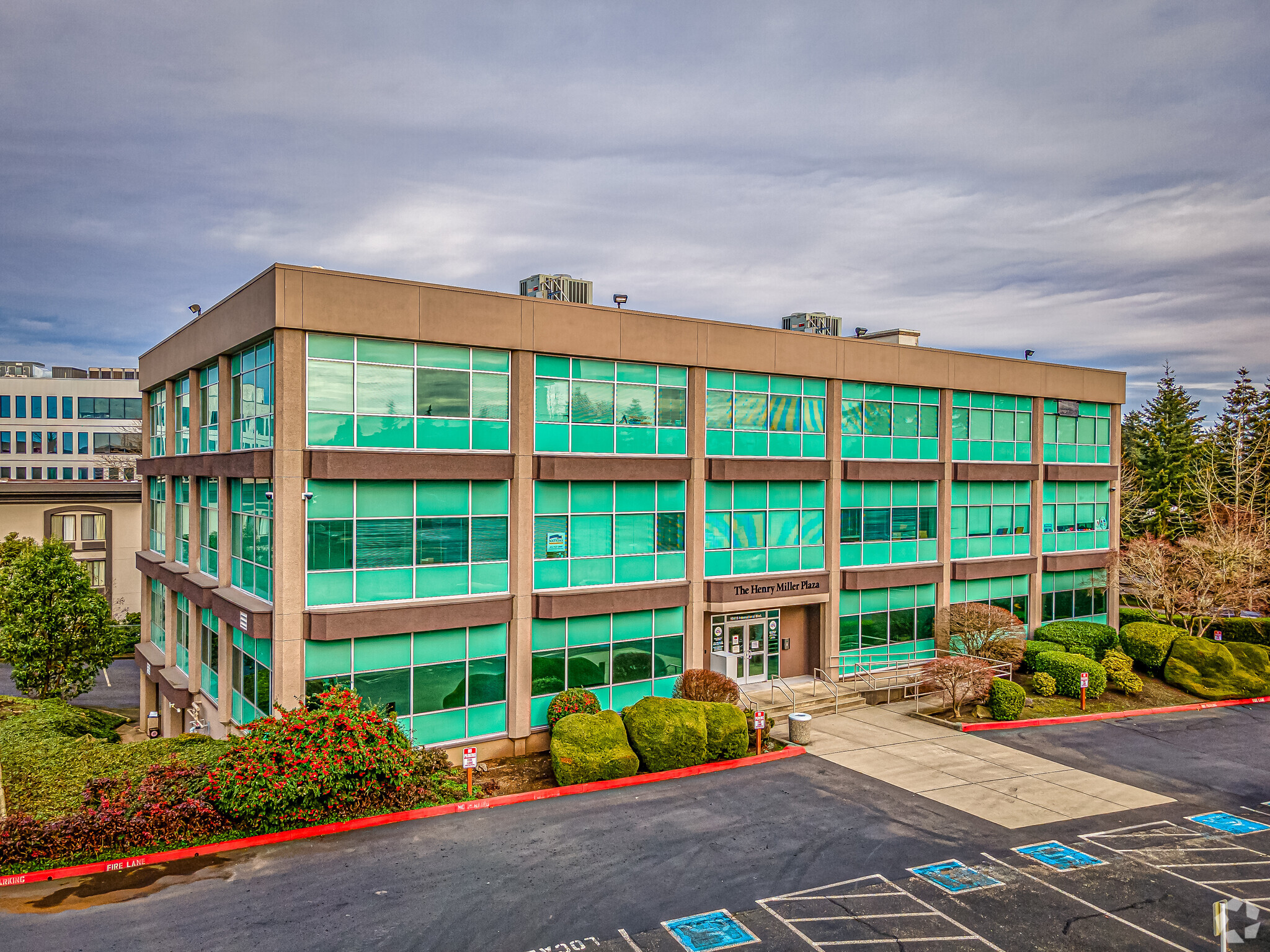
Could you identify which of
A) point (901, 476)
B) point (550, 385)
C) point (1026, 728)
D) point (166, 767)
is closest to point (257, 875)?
point (166, 767)

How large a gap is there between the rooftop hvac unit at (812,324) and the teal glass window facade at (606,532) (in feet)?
31.2

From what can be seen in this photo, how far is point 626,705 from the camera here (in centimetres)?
2541

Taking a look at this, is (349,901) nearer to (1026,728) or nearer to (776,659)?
(776,659)

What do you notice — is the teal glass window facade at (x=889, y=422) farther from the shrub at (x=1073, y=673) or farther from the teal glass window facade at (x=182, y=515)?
the teal glass window facade at (x=182, y=515)

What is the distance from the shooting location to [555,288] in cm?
2623

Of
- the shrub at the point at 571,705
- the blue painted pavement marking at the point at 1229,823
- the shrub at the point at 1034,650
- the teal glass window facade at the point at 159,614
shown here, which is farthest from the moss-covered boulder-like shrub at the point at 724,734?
the teal glass window facade at the point at 159,614

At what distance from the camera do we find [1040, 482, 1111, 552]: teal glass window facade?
120ft

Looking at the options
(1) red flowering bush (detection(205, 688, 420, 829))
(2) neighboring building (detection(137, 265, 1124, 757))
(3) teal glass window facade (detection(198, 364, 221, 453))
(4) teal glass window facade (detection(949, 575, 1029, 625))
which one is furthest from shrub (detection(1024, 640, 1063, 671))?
(3) teal glass window facade (detection(198, 364, 221, 453))

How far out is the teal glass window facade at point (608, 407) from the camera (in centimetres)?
2389

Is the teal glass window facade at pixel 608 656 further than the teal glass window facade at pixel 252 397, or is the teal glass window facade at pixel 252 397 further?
the teal glass window facade at pixel 608 656

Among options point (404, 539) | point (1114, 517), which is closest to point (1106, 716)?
point (1114, 517)

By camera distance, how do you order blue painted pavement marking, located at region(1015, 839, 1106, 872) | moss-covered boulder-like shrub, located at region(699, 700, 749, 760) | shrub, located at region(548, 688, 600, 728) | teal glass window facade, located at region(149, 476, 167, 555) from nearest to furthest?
blue painted pavement marking, located at region(1015, 839, 1106, 872) < moss-covered boulder-like shrub, located at region(699, 700, 749, 760) < shrub, located at region(548, 688, 600, 728) < teal glass window facade, located at region(149, 476, 167, 555)

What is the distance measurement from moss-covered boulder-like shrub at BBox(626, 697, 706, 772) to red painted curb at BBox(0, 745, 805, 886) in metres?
0.25

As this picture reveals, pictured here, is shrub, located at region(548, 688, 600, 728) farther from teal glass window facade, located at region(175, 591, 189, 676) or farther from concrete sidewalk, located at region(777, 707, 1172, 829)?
teal glass window facade, located at region(175, 591, 189, 676)
